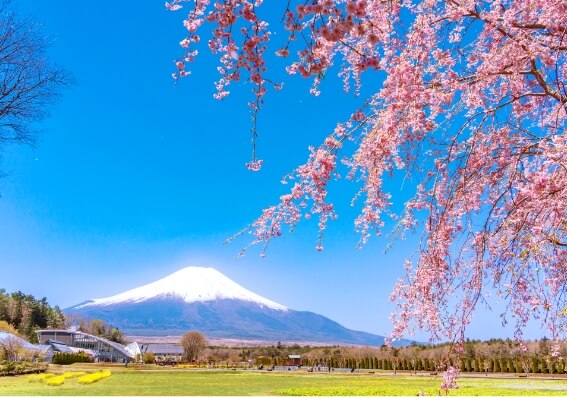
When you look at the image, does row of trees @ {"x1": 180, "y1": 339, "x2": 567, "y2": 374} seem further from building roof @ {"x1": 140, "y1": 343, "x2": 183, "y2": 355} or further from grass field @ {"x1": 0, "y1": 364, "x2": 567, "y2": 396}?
building roof @ {"x1": 140, "y1": 343, "x2": 183, "y2": 355}

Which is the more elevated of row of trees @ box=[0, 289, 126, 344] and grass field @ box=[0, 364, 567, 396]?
row of trees @ box=[0, 289, 126, 344]

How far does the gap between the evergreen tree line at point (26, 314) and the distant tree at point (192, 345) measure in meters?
26.3

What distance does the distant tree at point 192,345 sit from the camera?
337 ft

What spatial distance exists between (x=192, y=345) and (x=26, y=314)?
2963 cm

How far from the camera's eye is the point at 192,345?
338 ft

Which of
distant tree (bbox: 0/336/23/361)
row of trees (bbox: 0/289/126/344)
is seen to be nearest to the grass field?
distant tree (bbox: 0/336/23/361)

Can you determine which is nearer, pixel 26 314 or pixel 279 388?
pixel 279 388

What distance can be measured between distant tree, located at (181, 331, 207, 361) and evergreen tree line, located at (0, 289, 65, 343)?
26284 millimetres

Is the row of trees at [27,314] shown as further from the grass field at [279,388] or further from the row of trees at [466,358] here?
the grass field at [279,388]

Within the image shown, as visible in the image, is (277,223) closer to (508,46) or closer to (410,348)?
(508,46)

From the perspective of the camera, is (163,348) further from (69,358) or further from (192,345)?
(69,358)

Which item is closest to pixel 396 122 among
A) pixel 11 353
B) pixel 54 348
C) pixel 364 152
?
pixel 364 152

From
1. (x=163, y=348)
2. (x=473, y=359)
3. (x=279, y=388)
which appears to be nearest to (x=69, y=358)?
(x=279, y=388)

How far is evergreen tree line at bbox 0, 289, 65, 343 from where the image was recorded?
86.1 meters
